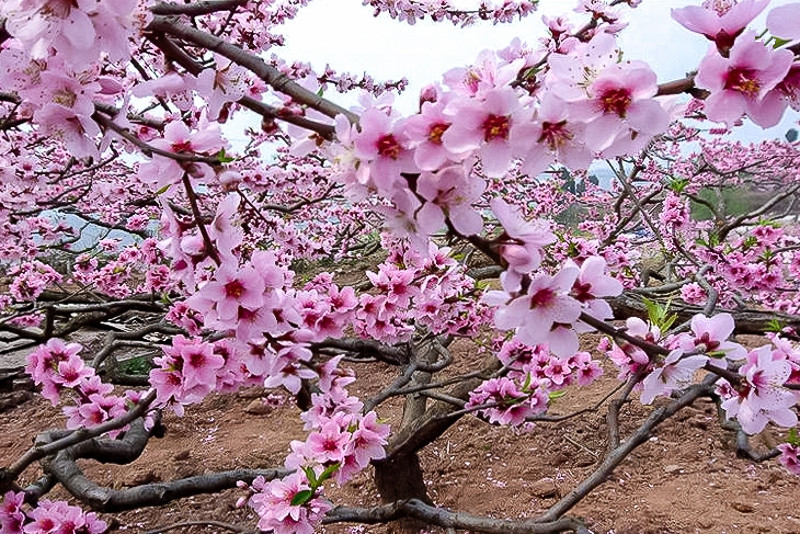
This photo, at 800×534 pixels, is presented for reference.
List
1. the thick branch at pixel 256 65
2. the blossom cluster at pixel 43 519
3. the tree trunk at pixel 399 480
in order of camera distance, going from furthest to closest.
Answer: the tree trunk at pixel 399 480
the blossom cluster at pixel 43 519
the thick branch at pixel 256 65

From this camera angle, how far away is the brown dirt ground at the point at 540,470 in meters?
3.37

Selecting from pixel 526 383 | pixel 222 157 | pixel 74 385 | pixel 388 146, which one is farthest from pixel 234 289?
pixel 526 383

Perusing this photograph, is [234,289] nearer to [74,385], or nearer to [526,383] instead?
[74,385]

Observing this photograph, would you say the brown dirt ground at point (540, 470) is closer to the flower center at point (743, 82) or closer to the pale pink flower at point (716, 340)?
the pale pink flower at point (716, 340)

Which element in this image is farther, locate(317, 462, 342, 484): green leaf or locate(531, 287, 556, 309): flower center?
locate(317, 462, 342, 484): green leaf

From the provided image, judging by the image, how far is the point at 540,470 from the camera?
160 inches

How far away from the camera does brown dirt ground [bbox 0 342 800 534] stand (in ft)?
11.0

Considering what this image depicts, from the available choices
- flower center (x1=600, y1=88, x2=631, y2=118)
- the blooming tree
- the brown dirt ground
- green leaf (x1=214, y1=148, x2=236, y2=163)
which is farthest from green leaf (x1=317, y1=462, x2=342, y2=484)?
the brown dirt ground

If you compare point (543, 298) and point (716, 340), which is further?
point (716, 340)

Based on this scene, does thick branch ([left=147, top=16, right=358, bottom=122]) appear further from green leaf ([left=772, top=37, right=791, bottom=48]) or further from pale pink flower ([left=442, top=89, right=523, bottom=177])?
green leaf ([left=772, top=37, right=791, bottom=48])

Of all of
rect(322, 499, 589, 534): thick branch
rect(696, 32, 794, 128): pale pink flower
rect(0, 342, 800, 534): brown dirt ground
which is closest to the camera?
rect(696, 32, 794, 128): pale pink flower

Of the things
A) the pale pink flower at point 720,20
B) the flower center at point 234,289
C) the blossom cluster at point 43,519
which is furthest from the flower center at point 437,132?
the blossom cluster at point 43,519

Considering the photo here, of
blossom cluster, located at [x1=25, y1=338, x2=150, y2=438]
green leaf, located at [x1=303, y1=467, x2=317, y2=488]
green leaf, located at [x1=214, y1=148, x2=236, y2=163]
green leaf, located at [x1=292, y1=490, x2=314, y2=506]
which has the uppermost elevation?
green leaf, located at [x1=214, y1=148, x2=236, y2=163]

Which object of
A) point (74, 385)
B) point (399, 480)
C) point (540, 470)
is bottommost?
point (540, 470)
